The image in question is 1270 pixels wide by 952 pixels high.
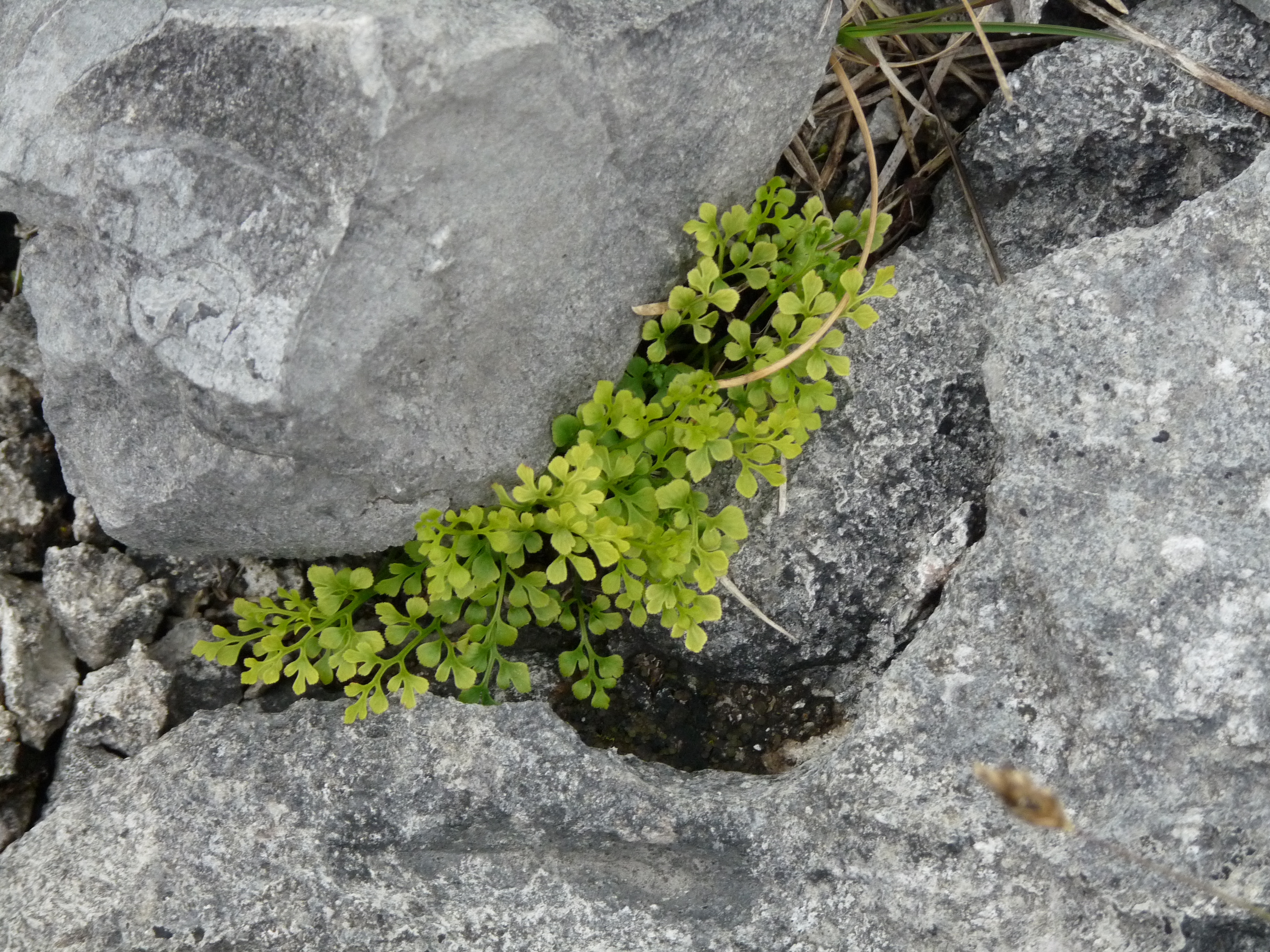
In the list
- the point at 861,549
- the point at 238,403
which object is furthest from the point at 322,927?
the point at 861,549

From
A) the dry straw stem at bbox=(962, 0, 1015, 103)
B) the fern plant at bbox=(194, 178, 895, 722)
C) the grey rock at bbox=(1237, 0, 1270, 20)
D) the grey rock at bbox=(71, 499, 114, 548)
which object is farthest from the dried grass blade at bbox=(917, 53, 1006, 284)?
the grey rock at bbox=(71, 499, 114, 548)

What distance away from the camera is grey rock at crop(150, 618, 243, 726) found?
343 cm

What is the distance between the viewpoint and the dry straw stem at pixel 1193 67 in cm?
318

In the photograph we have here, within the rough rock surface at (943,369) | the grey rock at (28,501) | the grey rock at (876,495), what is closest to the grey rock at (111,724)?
the grey rock at (28,501)

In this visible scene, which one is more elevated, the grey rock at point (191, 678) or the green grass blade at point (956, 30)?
the green grass blade at point (956, 30)

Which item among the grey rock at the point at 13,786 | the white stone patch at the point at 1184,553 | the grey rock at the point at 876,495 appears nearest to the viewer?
the white stone patch at the point at 1184,553

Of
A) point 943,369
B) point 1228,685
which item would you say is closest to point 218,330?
point 943,369

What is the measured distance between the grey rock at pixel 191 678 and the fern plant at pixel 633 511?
0.16 metres

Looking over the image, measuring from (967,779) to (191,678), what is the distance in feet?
7.75

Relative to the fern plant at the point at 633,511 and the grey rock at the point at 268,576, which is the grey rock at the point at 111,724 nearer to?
the fern plant at the point at 633,511

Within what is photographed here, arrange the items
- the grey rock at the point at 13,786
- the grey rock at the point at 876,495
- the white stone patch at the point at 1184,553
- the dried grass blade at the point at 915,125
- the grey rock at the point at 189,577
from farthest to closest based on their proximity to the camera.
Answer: the dried grass blade at the point at 915,125
the grey rock at the point at 189,577
the grey rock at the point at 13,786
the grey rock at the point at 876,495
the white stone patch at the point at 1184,553

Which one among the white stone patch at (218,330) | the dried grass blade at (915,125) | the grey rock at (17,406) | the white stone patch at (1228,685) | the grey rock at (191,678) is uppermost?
the white stone patch at (218,330)

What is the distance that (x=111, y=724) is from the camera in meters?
3.33

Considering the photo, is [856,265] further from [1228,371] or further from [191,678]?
[191,678]
